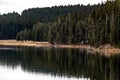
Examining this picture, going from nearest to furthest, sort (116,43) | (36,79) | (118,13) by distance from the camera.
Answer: (36,79)
(116,43)
(118,13)

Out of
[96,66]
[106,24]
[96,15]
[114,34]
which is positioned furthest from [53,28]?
[96,66]

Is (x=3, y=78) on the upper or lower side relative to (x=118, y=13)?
lower

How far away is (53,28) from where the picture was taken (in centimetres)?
18862

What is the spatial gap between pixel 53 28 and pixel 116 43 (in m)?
81.6

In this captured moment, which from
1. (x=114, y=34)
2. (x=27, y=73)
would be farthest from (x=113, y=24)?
(x=27, y=73)

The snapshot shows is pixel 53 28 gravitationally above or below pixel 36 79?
above

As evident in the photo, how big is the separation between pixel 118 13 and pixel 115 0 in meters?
15.1

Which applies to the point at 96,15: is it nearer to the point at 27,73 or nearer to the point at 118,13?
the point at 118,13

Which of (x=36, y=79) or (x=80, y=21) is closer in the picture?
(x=36, y=79)

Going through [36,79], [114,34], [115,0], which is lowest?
[36,79]

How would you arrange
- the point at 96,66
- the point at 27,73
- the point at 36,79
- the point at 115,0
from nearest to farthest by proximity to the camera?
the point at 36,79, the point at 27,73, the point at 96,66, the point at 115,0

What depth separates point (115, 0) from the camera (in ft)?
439

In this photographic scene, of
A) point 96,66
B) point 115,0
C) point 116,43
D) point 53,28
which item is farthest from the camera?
point 53,28

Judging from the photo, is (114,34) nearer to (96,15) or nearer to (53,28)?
(96,15)
